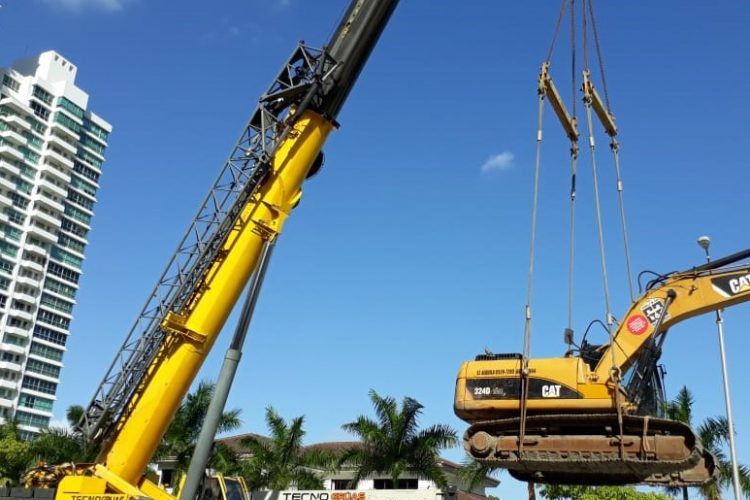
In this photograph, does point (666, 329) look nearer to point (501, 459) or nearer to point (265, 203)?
point (501, 459)

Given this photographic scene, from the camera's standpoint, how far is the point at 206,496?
16453 millimetres

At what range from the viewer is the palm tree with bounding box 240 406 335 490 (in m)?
37.3

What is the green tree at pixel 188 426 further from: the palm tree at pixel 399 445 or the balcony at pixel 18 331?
the balcony at pixel 18 331

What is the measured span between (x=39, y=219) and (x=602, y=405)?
4455 inches

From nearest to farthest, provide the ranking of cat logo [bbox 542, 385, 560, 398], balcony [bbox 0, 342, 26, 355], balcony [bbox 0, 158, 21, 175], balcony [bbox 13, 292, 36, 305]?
cat logo [bbox 542, 385, 560, 398] → balcony [bbox 0, 342, 26, 355] → balcony [bbox 13, 292, 36, 305] → balcony [bbox 0, 158, 21, 175]

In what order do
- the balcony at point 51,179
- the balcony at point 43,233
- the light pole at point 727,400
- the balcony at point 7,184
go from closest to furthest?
the light pole at point 727,400
the balcony at point 7,184
the balcony at point 43,233
the balcony at point 51,179

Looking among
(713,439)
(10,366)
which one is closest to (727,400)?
(713,439)

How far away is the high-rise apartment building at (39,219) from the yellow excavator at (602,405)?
10270 centimetres

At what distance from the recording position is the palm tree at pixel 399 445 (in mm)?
35781

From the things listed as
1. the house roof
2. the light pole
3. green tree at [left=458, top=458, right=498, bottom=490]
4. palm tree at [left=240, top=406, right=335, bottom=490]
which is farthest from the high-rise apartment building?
the light pole

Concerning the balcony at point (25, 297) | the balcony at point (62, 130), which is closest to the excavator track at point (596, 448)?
the balcony at point (25, 297)

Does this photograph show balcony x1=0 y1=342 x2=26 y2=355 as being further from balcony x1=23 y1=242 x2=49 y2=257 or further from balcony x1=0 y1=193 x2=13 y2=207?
balcony x1=0 y1=193 x2=13 y2=207

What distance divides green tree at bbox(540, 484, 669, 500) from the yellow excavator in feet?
80.4

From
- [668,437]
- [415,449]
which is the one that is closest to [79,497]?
[668,437]
